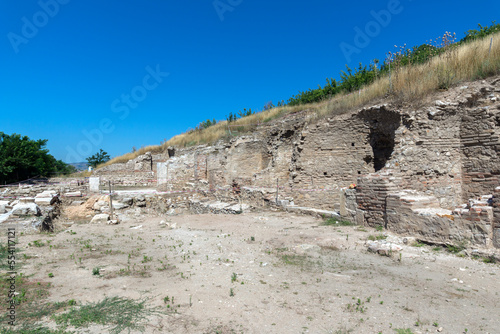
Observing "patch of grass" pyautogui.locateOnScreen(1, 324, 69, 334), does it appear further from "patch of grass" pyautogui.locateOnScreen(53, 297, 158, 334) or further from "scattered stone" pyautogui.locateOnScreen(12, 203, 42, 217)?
"scattered stone" pyautogui.locateOnScreen(12, 203, 42, 217)

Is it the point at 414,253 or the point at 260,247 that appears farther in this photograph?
the point at 260,247

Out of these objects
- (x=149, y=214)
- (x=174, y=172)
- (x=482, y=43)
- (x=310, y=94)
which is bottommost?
(x=149, y=214)

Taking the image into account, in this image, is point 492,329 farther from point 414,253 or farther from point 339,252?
point 339,252

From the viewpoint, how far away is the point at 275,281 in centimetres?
441

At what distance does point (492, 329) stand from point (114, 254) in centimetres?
600

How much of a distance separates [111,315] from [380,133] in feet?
33.6

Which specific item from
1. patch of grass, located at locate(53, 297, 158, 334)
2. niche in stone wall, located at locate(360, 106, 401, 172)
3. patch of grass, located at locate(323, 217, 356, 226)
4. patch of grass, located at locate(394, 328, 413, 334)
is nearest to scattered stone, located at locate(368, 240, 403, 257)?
patch of grass, located at locate(323, 217, 356, 226)

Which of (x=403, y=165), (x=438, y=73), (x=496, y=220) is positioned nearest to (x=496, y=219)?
(x=496, y=220)

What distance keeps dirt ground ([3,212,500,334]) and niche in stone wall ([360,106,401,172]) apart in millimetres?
4641

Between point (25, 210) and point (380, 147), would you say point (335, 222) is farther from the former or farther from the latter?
point (25, 210)

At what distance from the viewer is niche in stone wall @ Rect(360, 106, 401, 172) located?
10.3 m

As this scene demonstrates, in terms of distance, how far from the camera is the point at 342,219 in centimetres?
824

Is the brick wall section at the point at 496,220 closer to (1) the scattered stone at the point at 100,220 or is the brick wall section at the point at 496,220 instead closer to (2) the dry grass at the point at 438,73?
(2) the dry grass at the point at 438,73

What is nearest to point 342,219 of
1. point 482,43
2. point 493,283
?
point 493,283
